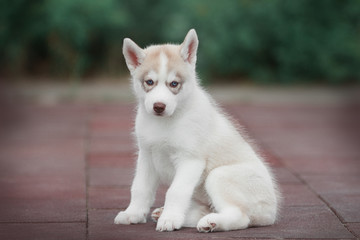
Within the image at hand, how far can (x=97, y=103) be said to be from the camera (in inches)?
545

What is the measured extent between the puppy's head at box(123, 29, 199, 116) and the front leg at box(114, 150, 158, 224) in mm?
487

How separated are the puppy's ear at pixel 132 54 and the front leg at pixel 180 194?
0.80 meters

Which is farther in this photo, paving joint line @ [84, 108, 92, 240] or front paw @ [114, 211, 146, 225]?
paving joint line @ [84, 108, 92, 240]

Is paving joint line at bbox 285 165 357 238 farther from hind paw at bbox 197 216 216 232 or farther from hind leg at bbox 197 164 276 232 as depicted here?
hind paw at bbox 197 216 216 232

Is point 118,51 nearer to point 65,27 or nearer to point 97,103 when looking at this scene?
point 65,27

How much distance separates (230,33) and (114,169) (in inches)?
273

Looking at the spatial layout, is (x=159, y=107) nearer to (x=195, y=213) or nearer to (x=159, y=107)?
(x=159, y=107)

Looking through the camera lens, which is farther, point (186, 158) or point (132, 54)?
point (132, 54)

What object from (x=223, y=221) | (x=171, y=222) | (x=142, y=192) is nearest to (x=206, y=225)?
(x=223, y=221)

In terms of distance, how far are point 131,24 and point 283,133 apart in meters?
5.85

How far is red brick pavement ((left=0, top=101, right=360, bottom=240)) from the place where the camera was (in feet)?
19.4

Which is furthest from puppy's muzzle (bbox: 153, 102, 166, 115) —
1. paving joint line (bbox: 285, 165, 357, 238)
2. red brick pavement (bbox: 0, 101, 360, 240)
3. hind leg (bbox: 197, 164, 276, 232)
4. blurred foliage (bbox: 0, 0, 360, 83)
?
blurred foliage (bbox: 0, 0, 360, 83)

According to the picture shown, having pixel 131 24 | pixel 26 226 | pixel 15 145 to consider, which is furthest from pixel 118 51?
pixel 26 226

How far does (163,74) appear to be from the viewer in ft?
18.2
